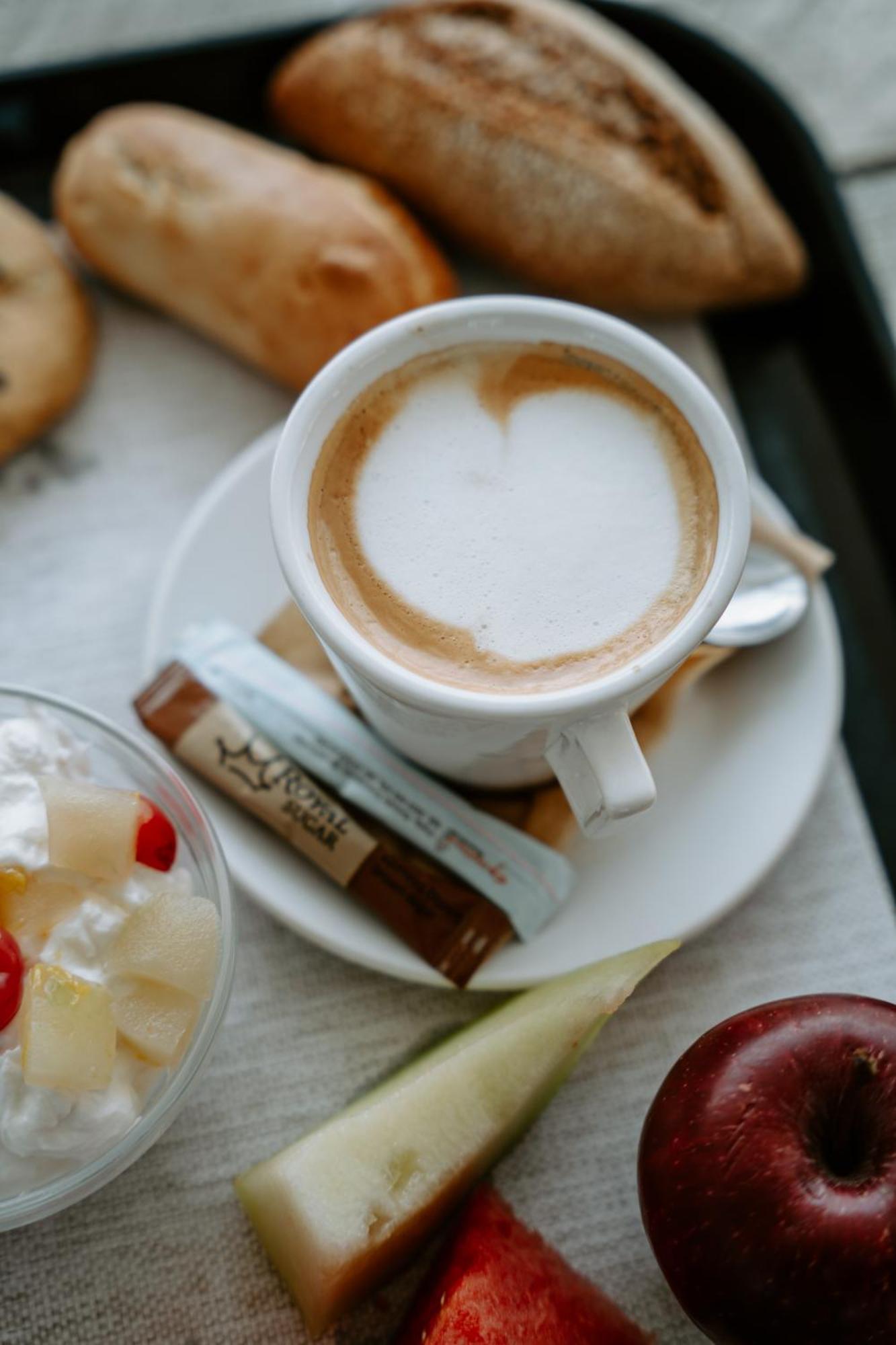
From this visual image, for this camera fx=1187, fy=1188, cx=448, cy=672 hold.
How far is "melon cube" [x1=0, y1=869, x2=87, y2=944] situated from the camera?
0.76 metres

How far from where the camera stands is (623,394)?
2.61ft

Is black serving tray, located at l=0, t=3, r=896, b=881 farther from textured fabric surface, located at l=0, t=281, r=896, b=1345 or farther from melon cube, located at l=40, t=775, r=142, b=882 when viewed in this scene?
melon cube, located at l=40, t=775, r=142, b=882

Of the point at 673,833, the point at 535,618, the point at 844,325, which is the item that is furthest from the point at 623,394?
the point at 844,325

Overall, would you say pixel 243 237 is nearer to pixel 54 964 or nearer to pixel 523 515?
pixel 523 515

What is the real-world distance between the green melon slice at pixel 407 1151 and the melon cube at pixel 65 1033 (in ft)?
0.51

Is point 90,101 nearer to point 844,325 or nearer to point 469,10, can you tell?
point 469,10

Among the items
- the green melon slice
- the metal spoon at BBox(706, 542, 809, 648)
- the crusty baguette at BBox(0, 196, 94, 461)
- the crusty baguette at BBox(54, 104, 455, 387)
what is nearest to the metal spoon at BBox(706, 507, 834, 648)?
the metal spoon at BBox(706, 542, 809, 648)

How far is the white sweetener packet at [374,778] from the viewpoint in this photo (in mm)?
855

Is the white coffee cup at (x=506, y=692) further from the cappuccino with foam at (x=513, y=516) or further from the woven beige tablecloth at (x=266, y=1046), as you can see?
the woven beige tablecloth at (x=266, y=1046)

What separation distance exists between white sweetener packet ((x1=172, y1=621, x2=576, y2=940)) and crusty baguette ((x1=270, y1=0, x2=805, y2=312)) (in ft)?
1.57

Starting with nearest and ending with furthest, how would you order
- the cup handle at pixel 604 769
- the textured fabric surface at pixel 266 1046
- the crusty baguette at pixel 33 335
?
the cup handle at pixel 604 769 < the textured fabric surface at pixel 266 1046 < the crusty baguette at pixel 33 335

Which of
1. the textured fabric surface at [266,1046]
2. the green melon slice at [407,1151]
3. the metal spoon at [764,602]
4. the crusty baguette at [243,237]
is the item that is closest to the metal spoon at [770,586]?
the metal spoon at [764,602]

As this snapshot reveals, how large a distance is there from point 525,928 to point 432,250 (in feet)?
2.03

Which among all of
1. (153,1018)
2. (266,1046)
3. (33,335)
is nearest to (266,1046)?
(266,1046)
